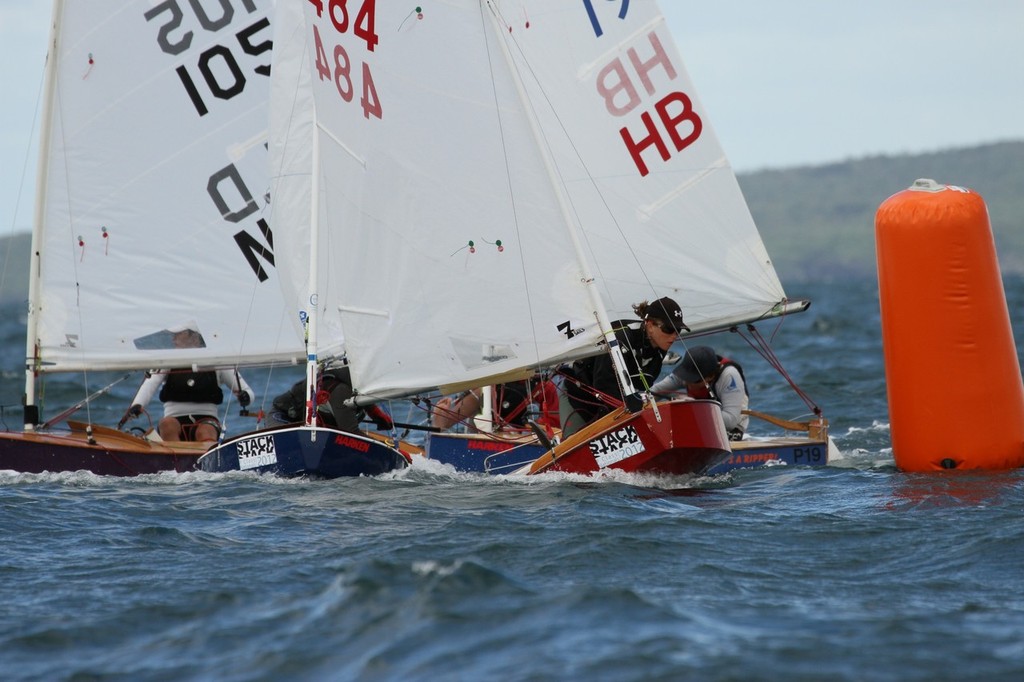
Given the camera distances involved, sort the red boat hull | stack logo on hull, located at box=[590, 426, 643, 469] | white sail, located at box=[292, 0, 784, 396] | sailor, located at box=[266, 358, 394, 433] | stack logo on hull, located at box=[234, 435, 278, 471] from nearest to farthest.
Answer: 1. the red boat hull
2. stack logo on hull, located at box=[590, 426, 643, 469]
3. white sail, located at box=[292, 0, 784, 396]
4. stack logo on hull, located at box=[234, 435, 278, 471]
5. sailor, located at box=[266, 358, 394, 433]

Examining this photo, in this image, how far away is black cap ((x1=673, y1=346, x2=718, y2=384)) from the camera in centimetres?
1107

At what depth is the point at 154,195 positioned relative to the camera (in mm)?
13750

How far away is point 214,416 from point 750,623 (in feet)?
25.7

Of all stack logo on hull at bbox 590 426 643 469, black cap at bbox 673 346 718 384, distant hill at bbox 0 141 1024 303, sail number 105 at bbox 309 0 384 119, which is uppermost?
distant hill at bbox 0 141 1024 303

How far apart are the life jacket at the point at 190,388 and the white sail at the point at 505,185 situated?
1.73 m

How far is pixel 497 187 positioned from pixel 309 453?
2.39 metres

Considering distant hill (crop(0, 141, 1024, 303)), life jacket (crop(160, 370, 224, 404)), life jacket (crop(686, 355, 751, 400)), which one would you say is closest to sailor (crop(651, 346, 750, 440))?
life jacket (crop(686, 355, 751, 400))

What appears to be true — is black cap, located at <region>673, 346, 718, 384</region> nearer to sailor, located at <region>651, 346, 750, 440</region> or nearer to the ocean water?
sailor, located at <region>651, 346, 750, 440</region>

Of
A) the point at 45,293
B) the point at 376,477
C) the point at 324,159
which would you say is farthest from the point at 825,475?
the point at 45,293

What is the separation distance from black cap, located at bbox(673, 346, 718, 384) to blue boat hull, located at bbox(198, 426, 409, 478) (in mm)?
2272

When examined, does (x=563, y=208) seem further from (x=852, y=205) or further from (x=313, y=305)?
(x=852, y=205)

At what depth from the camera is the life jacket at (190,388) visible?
13.3m

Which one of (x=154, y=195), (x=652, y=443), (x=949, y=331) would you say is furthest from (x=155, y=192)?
(x=949, y=331)

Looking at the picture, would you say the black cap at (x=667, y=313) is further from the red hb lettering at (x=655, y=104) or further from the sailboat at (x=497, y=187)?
the red hb lettering at (x=655, y=104)
